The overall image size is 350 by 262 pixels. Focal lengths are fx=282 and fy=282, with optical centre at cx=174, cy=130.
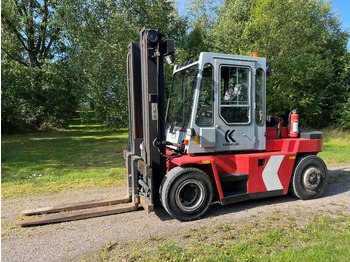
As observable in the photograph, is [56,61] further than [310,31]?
Yes

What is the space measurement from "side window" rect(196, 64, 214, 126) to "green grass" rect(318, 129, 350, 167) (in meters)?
6.46

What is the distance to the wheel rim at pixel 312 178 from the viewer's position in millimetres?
5711

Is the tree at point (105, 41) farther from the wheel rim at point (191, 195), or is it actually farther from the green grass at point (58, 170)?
the wheel rim at point (191, 195)

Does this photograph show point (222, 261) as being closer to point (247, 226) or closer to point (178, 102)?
point (247, 226)

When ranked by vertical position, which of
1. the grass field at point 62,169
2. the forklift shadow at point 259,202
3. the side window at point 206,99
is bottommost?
the forklift shadow at point 259,202

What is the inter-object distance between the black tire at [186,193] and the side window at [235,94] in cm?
119

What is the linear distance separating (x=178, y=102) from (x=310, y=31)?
570 inches

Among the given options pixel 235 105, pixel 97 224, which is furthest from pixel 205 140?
pixel 97 224

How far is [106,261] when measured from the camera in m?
3.44

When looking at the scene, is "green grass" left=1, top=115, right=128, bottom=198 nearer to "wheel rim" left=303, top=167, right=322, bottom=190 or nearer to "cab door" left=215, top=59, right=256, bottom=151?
"cab door" left=215, top=59, right=256, bottom=151

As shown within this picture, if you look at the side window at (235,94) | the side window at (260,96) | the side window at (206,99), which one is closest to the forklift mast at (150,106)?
the side window at (206,99)

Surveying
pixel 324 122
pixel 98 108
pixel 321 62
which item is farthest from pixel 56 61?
pixel 324 122

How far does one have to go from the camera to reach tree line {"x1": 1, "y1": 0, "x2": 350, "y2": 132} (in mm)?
13305

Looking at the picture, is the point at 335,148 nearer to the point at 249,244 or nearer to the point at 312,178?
the point at 312,178
